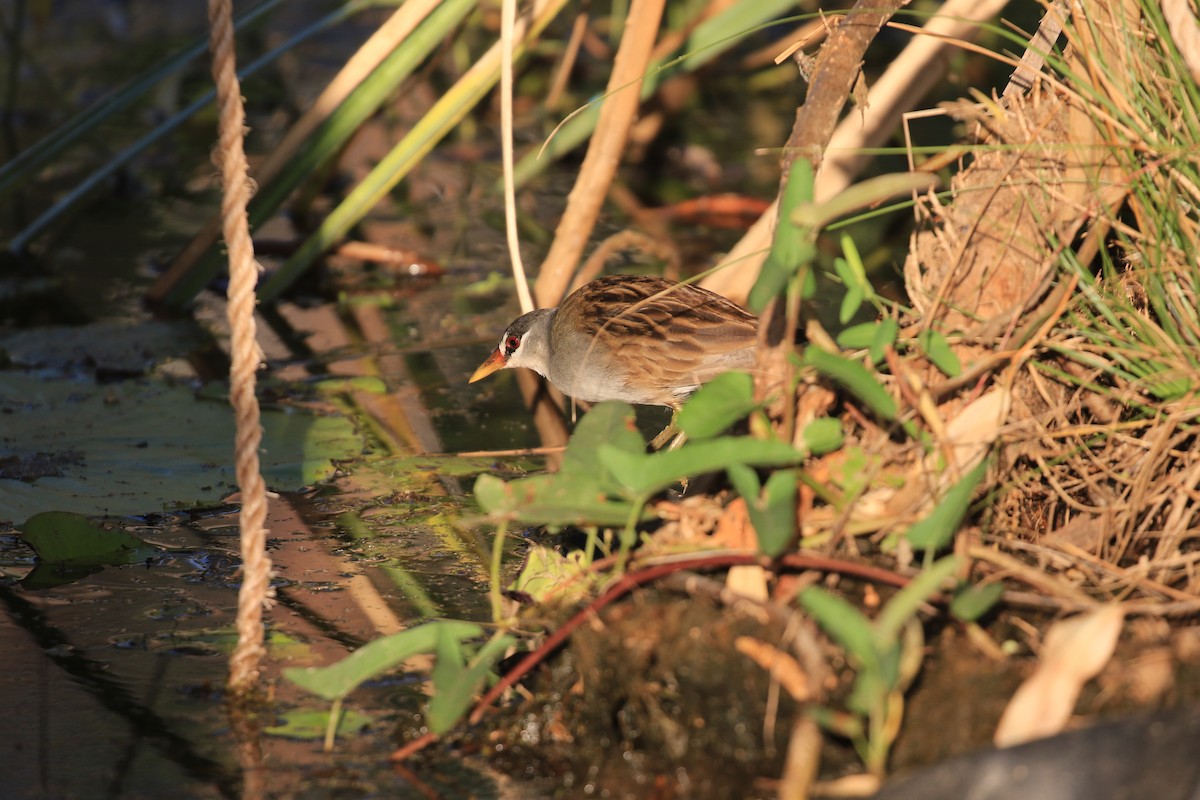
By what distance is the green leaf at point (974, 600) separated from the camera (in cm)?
200

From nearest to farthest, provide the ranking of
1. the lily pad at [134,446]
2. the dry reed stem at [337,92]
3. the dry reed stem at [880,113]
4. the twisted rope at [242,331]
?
the twisted rope at [242,331]
the lily pad at [134,446]
the dry reed stem at [880,113]
the dry reed stem at [337,92]

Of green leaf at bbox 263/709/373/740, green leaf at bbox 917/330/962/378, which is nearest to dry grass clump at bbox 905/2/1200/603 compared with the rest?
green leaf at bbox 917/330/962/378

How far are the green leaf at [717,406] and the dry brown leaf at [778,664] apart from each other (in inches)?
14.4

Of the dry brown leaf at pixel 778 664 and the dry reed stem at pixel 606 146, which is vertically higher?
Answer: the dry reed stem at pixel 606 146

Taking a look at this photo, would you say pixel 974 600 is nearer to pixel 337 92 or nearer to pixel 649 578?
pixel 649 578

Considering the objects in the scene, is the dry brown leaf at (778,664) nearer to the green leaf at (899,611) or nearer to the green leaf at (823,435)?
the green leaf at (899,611)

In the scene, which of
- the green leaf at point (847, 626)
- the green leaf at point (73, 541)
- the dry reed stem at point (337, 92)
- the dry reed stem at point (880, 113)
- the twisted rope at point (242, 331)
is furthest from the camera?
the dry reed stem at point (337, 92)

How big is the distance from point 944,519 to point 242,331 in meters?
1.27

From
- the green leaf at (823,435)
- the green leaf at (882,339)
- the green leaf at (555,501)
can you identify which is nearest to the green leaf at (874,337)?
the green leaf at (882,339)

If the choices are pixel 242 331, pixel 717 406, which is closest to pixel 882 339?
pixel 717 406

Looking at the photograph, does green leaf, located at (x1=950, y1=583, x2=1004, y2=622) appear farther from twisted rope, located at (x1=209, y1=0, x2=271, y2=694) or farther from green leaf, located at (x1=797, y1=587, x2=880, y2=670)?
twisted rope, located at (x1=209, y1=0, x2=271, y2=694)

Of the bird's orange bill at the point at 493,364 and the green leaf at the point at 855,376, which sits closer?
the green leaf at the point at 855,376

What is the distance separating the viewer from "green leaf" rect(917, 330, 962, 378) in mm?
2377

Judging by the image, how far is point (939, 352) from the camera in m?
2.39
